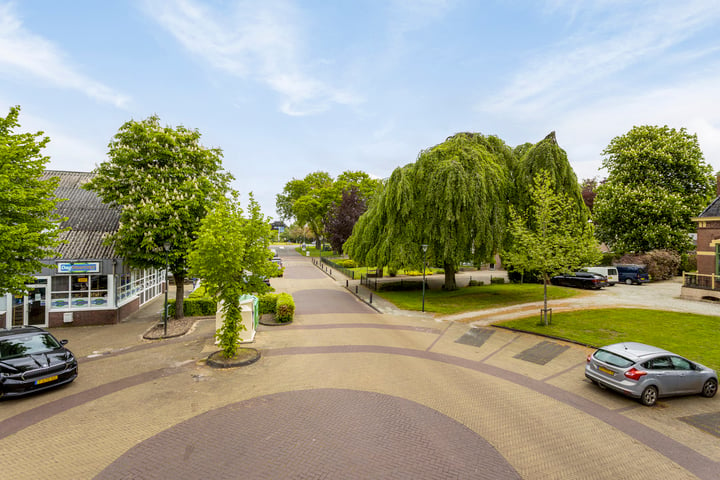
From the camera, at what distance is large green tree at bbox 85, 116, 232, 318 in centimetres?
1477

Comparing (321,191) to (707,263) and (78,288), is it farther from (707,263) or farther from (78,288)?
(707,263)

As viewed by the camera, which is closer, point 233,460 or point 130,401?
point 233,460

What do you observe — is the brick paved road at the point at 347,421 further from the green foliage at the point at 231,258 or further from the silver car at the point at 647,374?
the green foliage at the point at 231,258

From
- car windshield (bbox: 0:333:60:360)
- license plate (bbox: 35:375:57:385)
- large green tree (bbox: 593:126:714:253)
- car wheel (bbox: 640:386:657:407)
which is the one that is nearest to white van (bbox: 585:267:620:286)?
large green tree (bbox: 593:126:714:253)

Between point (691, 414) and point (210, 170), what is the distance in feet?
64.6

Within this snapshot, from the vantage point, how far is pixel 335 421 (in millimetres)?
7707

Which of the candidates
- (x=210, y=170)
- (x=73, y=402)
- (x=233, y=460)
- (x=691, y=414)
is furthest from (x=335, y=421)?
(x=210, y=170)

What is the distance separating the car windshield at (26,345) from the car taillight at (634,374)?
1592 centimetres

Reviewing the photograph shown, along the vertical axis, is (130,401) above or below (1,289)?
below

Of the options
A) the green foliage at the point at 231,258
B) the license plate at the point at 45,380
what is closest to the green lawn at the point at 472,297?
the green foliage at the point at 231,258

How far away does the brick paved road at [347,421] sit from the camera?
20.4ft

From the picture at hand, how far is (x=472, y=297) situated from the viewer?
24.0 m

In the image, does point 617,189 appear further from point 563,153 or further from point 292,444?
point 292,444

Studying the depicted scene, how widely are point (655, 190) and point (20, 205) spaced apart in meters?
44.4
